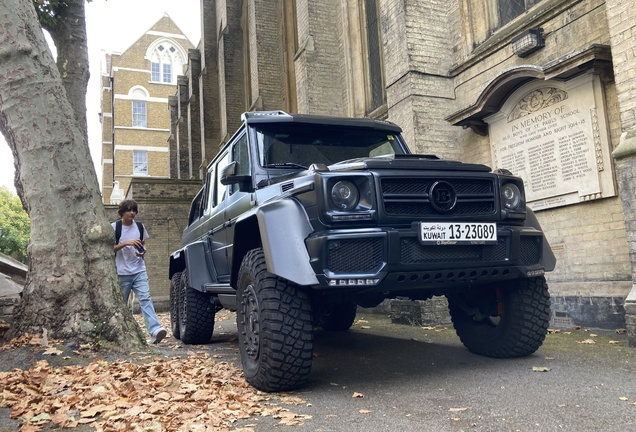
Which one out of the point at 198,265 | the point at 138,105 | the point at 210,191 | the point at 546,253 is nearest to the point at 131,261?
the point at 198,265

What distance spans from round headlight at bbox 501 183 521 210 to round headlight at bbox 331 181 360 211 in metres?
1.32

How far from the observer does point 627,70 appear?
229 inches

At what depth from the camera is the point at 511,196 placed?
429 centimetres

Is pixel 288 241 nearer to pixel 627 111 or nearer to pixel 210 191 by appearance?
pixel 210 191

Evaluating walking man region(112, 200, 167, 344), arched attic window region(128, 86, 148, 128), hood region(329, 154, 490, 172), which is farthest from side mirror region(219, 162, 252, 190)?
arched attic window region(128, 86, 148, 128)

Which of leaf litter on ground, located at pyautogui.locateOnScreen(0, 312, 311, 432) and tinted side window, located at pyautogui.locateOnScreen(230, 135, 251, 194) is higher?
tinted side window, located at pyautogui.locateOnScreen(230, 135, 251, 194)

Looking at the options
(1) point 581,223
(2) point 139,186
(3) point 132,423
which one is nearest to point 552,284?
(1) point 581,223

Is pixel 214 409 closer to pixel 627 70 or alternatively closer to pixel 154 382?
pixel 154 382

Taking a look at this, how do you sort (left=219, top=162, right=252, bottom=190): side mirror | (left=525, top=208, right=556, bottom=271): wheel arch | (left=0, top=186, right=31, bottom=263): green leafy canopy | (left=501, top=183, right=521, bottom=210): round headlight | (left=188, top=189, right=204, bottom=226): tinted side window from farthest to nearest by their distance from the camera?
(left=0, top=186, right=31, bottom=263): green leafy canopy, (left=188, top=189, right=204, bottom=226): tinted side window, (left=219, top=162, right=252, bottom=190): side mirror, (left=525, top=208, right=556, bottom=271): wheel arch, (left=501, top=183, right=521, bottom=210): round headlight

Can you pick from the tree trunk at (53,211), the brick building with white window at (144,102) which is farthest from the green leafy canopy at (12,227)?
the tree trunk at (53,211)

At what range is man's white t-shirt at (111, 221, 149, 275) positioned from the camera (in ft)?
21.6

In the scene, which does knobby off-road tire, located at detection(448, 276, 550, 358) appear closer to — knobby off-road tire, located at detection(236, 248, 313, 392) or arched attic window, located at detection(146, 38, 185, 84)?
knobby off-road tire, located at detection(236, 248, 313, 392)

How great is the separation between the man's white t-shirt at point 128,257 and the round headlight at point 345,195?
3.85m

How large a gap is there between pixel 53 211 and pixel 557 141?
6.72 meters
